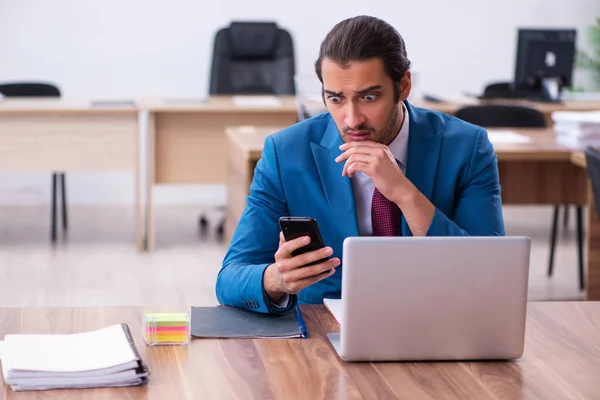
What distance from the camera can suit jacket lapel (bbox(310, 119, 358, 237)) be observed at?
215 centimetres

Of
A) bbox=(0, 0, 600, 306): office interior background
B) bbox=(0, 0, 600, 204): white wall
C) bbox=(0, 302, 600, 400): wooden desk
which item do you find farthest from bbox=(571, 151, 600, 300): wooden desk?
bbox=(0, 0, 600, 204): white wall

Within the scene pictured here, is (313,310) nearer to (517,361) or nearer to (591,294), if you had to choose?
(517,361)

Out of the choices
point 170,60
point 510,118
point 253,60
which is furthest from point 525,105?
point 170,60

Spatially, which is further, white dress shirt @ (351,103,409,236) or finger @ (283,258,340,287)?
white dress shirt @ (351,103,409,236)

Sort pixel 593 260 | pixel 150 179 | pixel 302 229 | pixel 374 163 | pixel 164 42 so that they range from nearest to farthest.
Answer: pixel 302 229 → pixel 374 163 → pixel 593 260 → pixel 150 179 → pixel 164 42

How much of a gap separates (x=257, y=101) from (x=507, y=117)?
59.1 inches

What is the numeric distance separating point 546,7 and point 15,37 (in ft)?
12.8

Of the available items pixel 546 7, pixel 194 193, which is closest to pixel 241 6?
pixel 194 193

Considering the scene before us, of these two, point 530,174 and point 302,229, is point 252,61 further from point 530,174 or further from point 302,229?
point 302,229

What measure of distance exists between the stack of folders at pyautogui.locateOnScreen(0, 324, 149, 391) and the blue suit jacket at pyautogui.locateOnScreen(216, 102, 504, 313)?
18.5 inches

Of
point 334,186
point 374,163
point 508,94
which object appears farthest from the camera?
point 508,94

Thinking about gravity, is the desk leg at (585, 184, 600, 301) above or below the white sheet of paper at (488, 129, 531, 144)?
below

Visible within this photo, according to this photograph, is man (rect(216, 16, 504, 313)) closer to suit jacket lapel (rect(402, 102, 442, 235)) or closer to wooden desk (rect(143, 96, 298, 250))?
suit jacket lapel (rect(402, 102, 442, 235))

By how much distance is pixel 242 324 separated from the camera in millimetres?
1894
